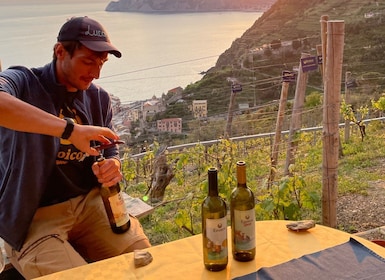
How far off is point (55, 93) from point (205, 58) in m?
2.63

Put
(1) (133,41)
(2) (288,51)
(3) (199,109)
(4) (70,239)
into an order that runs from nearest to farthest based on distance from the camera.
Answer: (4) (70,239) < (1) (133,41) < (3) (199,109) < (2) (288,51)

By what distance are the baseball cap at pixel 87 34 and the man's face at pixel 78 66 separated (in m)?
0.04

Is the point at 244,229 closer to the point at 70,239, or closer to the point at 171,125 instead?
the point at 70,239

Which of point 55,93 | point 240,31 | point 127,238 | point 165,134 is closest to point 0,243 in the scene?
point 127,238

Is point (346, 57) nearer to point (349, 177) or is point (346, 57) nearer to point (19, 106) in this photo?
point (349, 177)

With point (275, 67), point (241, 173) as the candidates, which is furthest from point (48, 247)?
point (275, 67)

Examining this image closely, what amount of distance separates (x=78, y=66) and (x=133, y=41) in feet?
7.03

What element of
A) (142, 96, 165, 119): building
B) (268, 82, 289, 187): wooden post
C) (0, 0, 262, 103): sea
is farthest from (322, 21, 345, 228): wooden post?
(142, 96, 165, 119): building

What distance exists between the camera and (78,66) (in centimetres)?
192

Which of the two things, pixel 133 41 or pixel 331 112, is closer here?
pixel 331 112

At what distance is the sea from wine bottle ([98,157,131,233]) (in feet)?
1.98

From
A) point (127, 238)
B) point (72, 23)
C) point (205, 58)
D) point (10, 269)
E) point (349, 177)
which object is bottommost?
point (349, 177)

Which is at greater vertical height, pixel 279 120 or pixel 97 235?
pixel 279 120

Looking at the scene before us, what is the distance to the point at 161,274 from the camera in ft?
4.47
